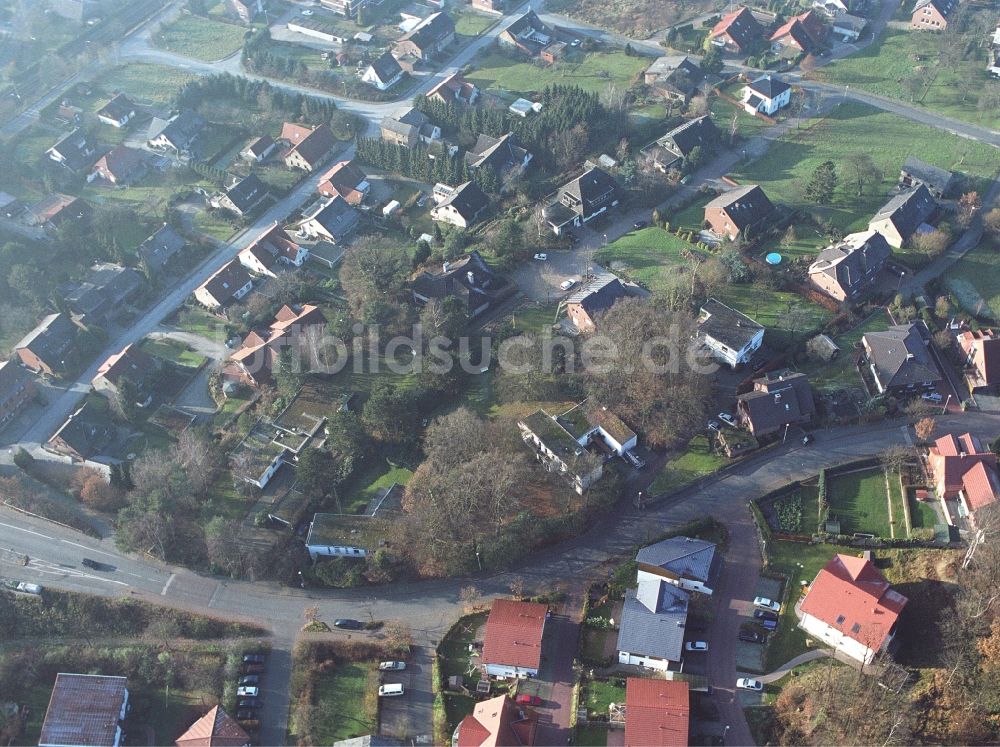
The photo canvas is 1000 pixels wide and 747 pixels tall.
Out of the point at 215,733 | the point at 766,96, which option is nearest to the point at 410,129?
the point at 766,96

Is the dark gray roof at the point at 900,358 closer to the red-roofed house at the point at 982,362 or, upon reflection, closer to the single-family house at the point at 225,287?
the red-roofed house at the point at 982,362

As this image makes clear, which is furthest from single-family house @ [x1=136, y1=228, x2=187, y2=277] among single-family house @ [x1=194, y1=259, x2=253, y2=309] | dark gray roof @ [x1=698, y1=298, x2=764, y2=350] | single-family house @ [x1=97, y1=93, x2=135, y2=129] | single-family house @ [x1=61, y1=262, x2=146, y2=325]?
dark gray roof @ [x1=698, y1=298, x2=764, y2=350]

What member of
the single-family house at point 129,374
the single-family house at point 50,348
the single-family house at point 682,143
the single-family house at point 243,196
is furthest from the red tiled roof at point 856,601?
the single-family house at point 243,196

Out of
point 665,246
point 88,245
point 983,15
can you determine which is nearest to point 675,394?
point 665,246

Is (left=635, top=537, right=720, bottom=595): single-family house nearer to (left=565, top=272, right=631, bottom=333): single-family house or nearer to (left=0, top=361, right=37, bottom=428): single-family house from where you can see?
(left=565, top=272, right=631, bottom=333): single-family house

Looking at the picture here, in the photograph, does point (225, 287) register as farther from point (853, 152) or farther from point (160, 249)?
point (853, 152)
